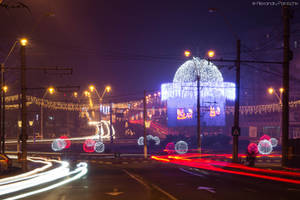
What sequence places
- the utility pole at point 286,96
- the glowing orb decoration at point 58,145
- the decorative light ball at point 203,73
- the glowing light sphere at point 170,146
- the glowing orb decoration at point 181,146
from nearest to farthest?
the utility pole at point 286,96 → the decorative light ball at point 203,73 → the glowing orb decoration at point 181,146 → the glowing light sphere at point 170,146 → the glowing orb decoration at point 58,145

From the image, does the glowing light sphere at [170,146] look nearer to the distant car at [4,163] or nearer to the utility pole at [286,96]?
the distant car at [4,163]

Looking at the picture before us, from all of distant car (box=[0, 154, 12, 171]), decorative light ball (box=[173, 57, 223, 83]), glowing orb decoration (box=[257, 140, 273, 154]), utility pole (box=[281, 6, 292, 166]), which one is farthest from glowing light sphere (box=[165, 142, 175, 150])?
utility pole (box=[281, 6, 292, 166])

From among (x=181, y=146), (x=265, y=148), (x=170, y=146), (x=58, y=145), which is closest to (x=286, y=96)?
(x=265, y=148)

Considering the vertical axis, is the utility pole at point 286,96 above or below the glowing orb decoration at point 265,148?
above

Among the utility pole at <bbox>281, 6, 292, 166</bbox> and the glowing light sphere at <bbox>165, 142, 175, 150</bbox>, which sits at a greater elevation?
the utility pole at <bbox>281, 6, 292, 166</bbox>

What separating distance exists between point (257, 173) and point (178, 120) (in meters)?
56.2

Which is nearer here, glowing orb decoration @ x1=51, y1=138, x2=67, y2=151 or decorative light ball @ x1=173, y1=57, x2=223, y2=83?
decorative light ball @ x1=173, y1=57, x2=223, y2=83

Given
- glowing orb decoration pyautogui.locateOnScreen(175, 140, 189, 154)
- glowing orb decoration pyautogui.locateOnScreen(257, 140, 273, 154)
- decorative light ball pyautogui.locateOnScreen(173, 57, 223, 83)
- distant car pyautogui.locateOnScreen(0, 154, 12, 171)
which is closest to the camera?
distant car pyautogui.locateOnScreen(0, 154, 12, 171)

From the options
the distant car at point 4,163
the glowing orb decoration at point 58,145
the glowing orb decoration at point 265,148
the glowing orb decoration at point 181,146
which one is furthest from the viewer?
the glowing orb decoration at point 58,145

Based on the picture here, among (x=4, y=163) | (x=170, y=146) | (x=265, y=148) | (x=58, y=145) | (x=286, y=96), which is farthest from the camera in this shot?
(x=58, y=145)

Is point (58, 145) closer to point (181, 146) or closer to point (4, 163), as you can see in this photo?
point (181, 146)

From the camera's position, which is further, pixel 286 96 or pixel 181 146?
pixel 181 146

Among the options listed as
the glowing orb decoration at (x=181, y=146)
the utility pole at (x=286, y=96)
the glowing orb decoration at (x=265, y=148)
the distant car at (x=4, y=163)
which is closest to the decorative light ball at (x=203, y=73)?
the glowing orb decoration at (x=181, y=146)

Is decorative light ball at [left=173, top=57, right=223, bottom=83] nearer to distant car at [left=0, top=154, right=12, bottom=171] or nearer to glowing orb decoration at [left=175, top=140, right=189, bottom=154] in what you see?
glowing orb decoration at [left=175, top=140, right=189, bottom=154]
